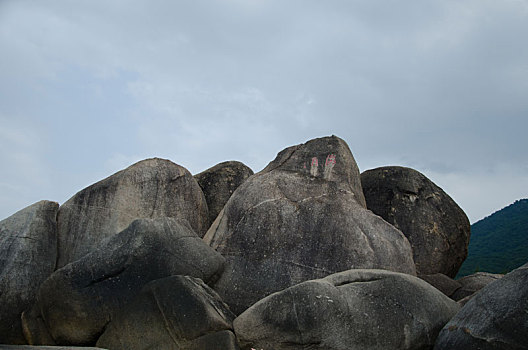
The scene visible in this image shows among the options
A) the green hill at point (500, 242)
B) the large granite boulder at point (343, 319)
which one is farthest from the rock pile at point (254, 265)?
the green hill at point (500, 242)

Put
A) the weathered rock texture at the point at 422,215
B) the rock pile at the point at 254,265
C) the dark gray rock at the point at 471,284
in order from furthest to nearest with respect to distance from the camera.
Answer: the weathered rock texture at the point at 422,215 → the dark gray rock at the point at 471,284 → the rock pile at the point at 254,265

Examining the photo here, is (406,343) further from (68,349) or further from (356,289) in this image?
(68,349)

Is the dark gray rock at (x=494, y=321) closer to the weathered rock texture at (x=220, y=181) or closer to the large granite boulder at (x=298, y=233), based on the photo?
the large granite boulder at (x=298, y=233)

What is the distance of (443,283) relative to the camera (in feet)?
35.4

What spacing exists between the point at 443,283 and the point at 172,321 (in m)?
5.80

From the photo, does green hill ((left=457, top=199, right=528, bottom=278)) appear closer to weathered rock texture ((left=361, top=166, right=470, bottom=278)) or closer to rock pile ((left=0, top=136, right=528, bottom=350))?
weathered rock texture ((left=361, top=166, right=470, bottom=278))

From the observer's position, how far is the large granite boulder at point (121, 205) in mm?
10461

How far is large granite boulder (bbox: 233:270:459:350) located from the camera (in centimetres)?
699

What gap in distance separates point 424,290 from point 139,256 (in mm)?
4183

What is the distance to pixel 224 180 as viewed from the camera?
12.6 meters

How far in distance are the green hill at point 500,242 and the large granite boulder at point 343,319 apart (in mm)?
8395

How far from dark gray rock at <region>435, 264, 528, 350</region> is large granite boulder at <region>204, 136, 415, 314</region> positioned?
6.53 feet

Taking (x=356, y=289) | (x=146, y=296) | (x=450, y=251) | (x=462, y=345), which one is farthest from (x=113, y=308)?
(x=450, y=251)

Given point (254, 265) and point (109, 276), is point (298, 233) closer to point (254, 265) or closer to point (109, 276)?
point (254, 265)
